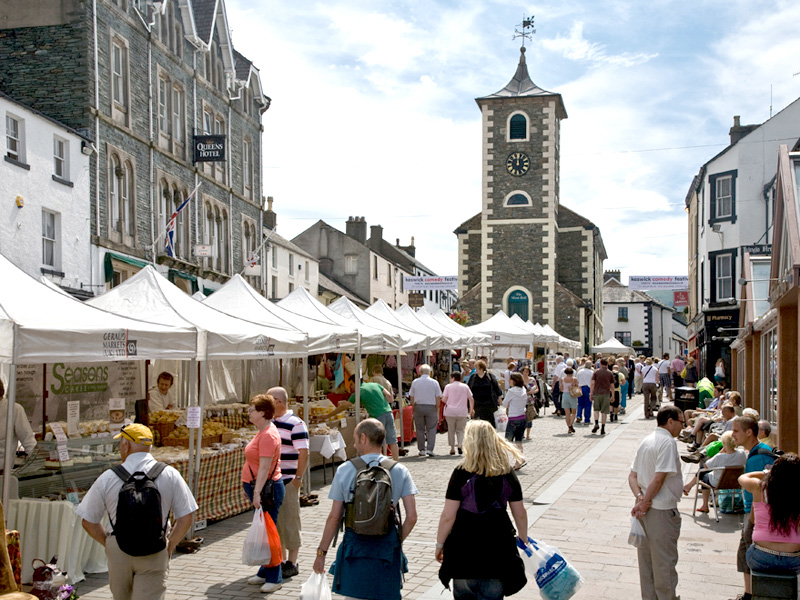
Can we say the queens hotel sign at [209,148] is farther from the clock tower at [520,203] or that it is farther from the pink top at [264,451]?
the clock tower at [520,203]

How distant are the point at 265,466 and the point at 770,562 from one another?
397cm

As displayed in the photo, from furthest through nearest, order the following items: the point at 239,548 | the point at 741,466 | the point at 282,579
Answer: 1. the point at 741,466
2. the point at 239,548
3. the point at 282,579

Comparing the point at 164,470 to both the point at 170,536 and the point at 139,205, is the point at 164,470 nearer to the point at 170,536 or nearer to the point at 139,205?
the point at 170,536

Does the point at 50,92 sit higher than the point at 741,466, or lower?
higher

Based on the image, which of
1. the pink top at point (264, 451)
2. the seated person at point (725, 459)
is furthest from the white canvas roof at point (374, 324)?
the pink top at point (264, 451)

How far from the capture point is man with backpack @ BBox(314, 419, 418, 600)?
4730 mm

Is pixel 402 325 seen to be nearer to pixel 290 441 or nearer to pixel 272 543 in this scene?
pixel 290 441

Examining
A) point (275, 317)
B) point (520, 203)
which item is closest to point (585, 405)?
point (275, 317)

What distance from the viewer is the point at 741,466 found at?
32.0ft

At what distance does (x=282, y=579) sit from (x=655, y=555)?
3.15 metres

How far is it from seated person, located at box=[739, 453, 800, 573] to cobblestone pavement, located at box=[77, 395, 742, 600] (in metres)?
1.58

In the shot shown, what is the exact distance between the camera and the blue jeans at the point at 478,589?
4664 millimetres

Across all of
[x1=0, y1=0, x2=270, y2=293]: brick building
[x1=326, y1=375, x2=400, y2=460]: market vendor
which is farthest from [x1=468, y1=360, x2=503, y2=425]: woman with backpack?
[x1=0, y1=0, x2=270, y2=293]: brick building

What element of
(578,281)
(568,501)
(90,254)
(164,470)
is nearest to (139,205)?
(90,254)
